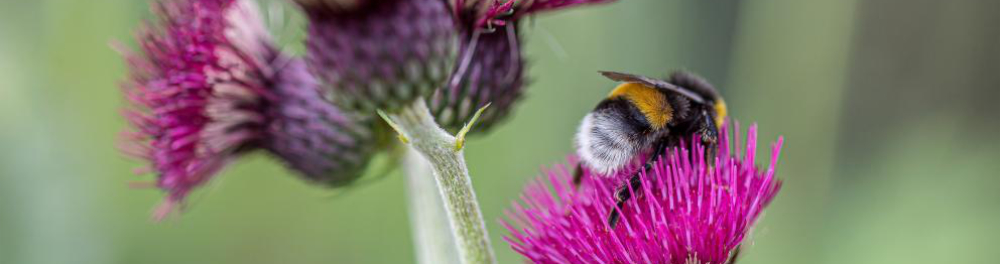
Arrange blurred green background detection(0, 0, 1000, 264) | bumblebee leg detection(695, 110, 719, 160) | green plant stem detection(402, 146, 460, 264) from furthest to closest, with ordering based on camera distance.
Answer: blurred green background detection(0, 0, 1000, 264)
green plant stem detection(402, 146, 460, 264)
bumblebee leg detection(695, 110, 719, 160)

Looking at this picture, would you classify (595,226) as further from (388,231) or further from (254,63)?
(388,231)

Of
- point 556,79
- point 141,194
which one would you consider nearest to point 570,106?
point 556,79

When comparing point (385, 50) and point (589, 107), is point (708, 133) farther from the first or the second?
point (589, 107)

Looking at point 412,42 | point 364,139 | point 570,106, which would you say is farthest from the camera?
point 570,106

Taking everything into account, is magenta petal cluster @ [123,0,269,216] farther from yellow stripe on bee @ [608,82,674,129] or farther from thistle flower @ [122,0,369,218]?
yellow stripe on bee @ [608,82,674,129]

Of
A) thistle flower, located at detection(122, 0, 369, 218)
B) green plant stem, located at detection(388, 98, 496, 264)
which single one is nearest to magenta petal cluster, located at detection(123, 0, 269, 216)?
thistle flower, located at detection(122, 0, 369, 218)

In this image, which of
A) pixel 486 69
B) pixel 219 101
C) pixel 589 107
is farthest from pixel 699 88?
pixel 589 107
